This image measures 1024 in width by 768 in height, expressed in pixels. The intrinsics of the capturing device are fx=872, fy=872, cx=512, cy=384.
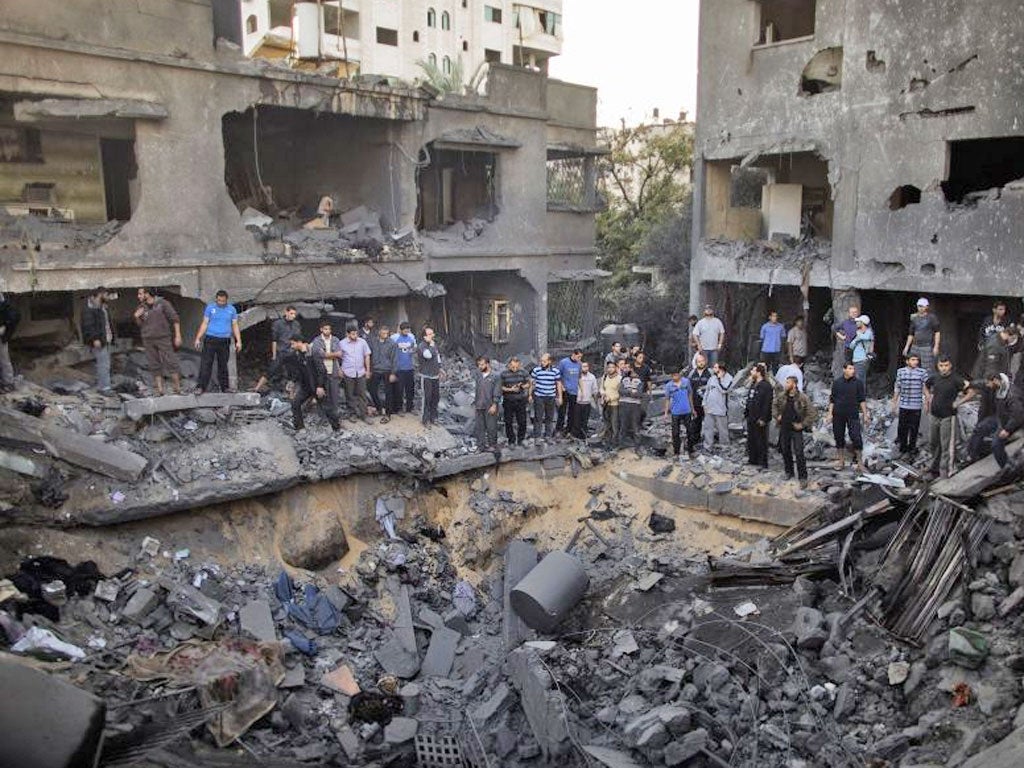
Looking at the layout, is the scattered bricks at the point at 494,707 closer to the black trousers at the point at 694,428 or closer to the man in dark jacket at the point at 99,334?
the black trousers at the point at 694,428

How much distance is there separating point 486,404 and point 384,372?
1870 millimetres

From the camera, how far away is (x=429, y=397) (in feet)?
48.1

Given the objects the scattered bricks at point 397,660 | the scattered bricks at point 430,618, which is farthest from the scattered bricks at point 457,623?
the scattered bricks at point 397,660

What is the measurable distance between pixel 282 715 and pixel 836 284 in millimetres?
13459

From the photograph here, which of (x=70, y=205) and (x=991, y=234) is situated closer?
(x=991, y=234)

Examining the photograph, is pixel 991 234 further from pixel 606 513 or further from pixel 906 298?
pixel 606 513

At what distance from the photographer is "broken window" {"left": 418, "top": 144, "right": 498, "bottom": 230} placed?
21.9 metres

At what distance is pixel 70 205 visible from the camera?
645 inches

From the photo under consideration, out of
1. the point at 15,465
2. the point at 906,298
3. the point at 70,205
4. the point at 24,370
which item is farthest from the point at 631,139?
the point at 15,465

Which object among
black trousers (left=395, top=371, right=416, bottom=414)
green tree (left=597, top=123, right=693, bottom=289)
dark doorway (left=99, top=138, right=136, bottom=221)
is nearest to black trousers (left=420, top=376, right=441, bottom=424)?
black trousers (left=395, top=371, right=416, bottom=414)

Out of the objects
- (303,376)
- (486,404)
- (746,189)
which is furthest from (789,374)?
(746,189)

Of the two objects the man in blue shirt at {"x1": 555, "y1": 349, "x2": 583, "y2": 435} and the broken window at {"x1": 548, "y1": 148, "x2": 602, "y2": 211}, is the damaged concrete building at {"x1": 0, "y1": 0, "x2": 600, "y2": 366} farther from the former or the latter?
the man in blue shirt at {"x1": 555, "y1": 349, "x2": 583, "y2": 435}

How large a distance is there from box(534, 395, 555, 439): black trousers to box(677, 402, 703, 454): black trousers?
2264 millimetres

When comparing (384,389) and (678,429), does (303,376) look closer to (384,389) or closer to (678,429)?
(384,389)
